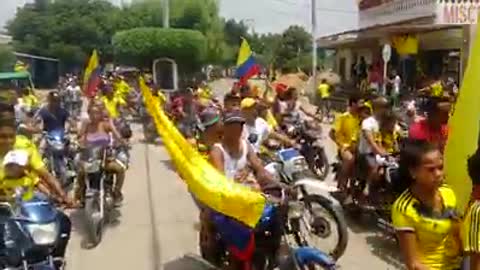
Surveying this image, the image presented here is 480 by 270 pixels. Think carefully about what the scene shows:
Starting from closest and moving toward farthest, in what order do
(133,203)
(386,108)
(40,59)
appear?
(386,108) < (133,203) < (40,59)

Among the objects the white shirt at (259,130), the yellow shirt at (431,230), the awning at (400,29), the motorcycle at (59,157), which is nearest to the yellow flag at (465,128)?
the yellow shirt at (431,230)

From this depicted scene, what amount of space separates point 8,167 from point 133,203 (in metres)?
5.34

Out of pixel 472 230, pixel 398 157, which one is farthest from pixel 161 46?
pixel 472 230

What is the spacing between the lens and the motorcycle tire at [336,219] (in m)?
7.00

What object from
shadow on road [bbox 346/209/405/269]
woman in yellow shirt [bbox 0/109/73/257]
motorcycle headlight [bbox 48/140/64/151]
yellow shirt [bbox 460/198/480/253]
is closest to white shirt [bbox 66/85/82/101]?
motorcycle headlight [bbox 48/140/64/151]

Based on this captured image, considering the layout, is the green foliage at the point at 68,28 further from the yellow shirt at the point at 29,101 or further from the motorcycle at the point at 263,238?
the motorcycle at the point at 263,238

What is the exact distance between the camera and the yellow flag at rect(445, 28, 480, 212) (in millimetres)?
4539

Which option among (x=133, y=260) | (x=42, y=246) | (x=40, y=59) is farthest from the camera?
(x=40, y=59)

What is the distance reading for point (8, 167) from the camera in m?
5.38

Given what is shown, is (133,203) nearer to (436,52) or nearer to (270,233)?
(270,233)

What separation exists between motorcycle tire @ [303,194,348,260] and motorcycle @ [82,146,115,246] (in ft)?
7.84

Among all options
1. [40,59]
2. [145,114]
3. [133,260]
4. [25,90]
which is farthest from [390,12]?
[40,59]

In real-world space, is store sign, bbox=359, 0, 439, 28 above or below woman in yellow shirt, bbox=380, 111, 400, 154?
above

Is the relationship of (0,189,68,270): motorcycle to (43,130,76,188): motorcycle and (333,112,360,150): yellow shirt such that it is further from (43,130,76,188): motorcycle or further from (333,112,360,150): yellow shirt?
(43,130,76,188): motorcycle
